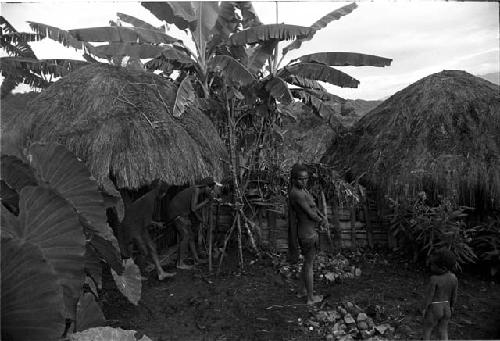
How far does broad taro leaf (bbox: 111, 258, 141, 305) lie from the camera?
3945mm

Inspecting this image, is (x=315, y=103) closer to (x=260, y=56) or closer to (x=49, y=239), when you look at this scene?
(x=260, y=56)

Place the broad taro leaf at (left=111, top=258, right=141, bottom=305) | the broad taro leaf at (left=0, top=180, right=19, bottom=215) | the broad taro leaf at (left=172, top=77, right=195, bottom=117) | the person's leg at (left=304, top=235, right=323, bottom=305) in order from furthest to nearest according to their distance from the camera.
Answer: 1. the broad taro leaf at (left=172, top=77, right=195, bottom=117)
2. the person's leg at (left=304, top=235, right=323, bottom=305)
3. the broad taro leaf at (left=111, top=258, right=141, bottom=305)
4. the broad taro leaf at (left=0, top=180, right=19, bottom=215)

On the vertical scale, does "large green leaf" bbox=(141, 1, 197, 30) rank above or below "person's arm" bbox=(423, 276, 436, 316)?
above

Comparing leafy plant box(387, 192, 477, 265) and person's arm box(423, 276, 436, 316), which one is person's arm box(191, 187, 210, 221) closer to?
leafy plant box(387, 192, 477, 265)

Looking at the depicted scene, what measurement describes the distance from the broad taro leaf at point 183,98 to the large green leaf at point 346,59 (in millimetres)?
2003

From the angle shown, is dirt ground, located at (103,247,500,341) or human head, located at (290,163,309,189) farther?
human head, located at (290,163,309,189)

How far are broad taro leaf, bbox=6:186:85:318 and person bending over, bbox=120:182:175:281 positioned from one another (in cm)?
282

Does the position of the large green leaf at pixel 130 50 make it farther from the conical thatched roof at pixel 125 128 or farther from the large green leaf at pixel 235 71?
the large green leaf at pixel 235 71

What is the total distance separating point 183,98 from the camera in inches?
229

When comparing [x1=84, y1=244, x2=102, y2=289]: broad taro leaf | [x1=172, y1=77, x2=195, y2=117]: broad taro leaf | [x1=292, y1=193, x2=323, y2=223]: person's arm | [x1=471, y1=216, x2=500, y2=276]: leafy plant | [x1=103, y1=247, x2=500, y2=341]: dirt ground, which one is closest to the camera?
[x1=84, y1=244, x2=102, y2=289]: broad taro leaf

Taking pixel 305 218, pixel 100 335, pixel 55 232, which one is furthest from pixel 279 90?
pixel 100 335

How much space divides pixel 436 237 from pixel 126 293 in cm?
403

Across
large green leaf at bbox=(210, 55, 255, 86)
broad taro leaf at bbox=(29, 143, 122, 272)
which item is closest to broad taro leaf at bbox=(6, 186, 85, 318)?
broad taro leaf at bbox=(29, 143, 122, 272)

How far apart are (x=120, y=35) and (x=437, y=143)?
4981 millimetres
